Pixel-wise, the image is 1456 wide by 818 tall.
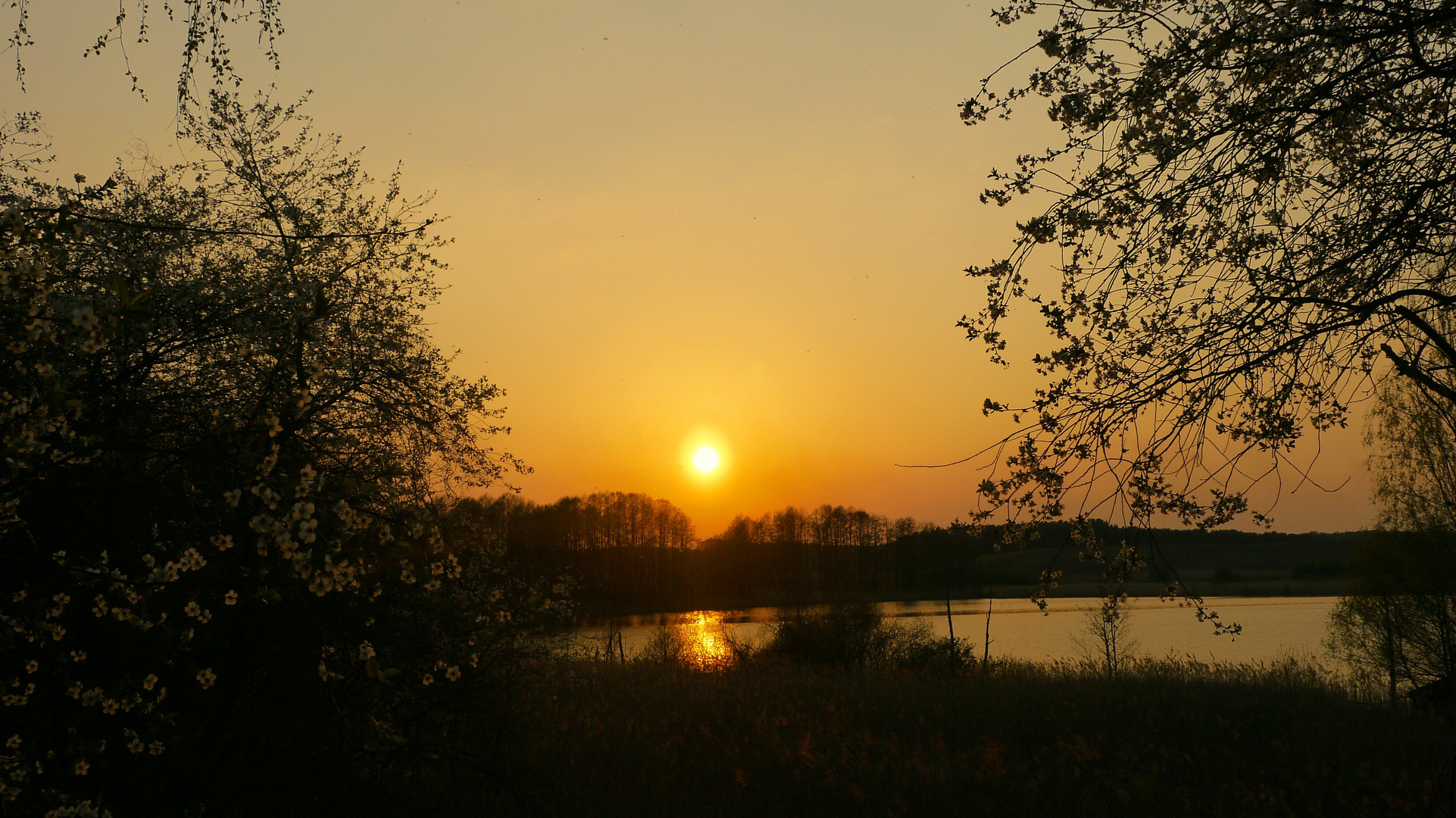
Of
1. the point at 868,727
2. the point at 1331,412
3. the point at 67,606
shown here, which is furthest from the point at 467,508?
the point at 1331,412

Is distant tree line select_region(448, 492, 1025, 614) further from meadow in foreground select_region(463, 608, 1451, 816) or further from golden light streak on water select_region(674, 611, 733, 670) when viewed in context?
meadow in foreground select_region(463, 608, 1451, 816)

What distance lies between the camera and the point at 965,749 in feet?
39.8

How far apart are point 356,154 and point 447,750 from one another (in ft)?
28.1

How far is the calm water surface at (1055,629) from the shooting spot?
37938 mm

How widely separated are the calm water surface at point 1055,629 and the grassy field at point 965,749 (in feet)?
16.3

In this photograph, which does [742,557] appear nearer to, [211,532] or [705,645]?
[705,645]

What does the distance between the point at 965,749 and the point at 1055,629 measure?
46.9 metres

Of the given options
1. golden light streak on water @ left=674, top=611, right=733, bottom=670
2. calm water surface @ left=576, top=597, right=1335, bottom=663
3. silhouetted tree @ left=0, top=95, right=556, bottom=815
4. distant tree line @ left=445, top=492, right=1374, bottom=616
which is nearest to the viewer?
silhouetted tree @ left=0, top=95, right=556, bottom=815

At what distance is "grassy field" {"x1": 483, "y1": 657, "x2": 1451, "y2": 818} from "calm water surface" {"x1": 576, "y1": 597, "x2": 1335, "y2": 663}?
4.98 meters

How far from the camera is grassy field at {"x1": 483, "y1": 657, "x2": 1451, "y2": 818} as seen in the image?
30.0 feet

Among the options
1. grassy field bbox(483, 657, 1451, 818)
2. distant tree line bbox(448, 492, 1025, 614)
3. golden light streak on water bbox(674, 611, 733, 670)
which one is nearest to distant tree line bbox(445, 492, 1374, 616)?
distant tree line bbox(448, 492, 1025, 614)

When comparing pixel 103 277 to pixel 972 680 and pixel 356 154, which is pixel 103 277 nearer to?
pixel 356 154

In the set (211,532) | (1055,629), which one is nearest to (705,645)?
(211,532)

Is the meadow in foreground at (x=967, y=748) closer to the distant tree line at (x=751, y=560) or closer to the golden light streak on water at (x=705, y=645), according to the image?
the golden light streak on water at (x=705, y=645)
